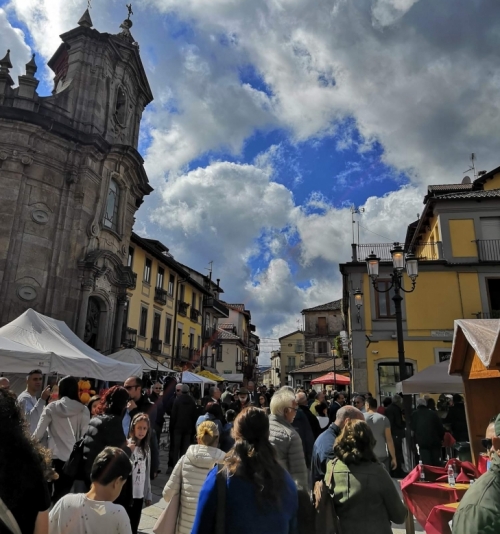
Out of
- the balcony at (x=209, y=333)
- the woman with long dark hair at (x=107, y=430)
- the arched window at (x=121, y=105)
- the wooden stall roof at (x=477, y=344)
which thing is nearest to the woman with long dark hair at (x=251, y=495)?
the woman with long dark hair at (x=107, y=430)

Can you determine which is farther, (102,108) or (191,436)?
(102,108)

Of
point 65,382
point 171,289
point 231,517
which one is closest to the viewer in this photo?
point 231,517

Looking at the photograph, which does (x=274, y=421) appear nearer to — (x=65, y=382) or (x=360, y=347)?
(x=65, y=382)

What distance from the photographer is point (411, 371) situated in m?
20.2

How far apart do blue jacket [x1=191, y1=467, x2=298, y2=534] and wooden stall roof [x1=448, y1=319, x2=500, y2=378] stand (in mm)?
4515

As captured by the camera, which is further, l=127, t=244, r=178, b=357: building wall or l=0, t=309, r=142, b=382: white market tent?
l=127, t=244, r=178, b=357: building wall

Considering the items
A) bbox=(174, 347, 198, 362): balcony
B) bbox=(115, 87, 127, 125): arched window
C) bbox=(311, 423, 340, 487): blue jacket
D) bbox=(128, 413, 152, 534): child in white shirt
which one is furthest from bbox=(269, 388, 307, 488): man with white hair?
bbox=(174, 347, 198, 362): balcony

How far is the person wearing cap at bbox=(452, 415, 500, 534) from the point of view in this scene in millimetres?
2324

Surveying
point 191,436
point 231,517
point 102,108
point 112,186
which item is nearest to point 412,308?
point 191,436

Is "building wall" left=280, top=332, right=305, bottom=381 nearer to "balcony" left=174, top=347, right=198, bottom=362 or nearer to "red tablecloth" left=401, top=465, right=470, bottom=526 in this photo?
"balcony" left=174, top=347, right=198, bottom=362

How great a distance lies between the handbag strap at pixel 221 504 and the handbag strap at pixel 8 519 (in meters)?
0.94

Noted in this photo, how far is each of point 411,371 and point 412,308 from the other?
Answer: 2.96m

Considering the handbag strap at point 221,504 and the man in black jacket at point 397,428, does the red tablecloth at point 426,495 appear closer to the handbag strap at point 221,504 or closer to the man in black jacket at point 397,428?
the handbag strap at point 221,504

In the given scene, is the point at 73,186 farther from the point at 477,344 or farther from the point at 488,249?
the point at 488,249
